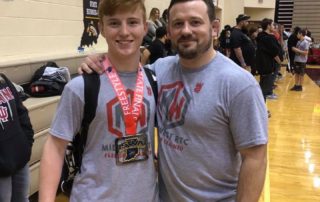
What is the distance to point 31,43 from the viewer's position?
388 centimetres

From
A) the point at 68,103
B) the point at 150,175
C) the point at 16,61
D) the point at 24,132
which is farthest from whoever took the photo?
the point at 16,61

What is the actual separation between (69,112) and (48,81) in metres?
2.17

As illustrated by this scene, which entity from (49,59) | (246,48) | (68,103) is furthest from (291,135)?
(68,103)

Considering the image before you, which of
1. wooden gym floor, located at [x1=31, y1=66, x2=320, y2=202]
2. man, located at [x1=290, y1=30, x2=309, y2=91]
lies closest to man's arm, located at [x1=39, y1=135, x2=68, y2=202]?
wooden gym floor, located at [x1=31, y1=66, x2=320, y2=202]

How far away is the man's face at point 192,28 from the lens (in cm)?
131

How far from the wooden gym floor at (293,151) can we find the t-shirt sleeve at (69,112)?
1995mm

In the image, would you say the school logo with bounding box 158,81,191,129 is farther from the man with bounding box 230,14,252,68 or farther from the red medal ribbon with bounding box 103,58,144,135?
the man with bounding box 230,14,252,68

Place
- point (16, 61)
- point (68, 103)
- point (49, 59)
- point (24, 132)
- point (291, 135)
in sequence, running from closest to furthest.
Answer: point (68, 103), point (24, 132), point (16, 61), point (49, 59), point (291, 135)

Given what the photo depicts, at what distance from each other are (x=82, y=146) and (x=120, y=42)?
42 cm

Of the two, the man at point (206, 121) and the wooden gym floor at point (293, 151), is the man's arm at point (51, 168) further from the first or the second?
the wooden gym floor at point (293, 151)

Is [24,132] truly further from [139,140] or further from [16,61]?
[16,61]

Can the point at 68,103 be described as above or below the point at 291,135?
above

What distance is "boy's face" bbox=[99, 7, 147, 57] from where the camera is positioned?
50.3 inches

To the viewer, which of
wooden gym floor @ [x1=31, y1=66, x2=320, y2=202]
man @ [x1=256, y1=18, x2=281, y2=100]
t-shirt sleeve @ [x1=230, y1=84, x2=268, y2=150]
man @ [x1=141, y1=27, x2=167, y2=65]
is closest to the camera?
t-shirt sleeve @ [x1=230, y1=84, x2=268, y2=150]
